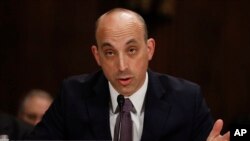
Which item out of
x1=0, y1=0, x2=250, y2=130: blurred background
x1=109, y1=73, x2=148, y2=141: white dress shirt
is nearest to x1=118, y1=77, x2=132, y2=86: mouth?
x1=109, y1=73, x2=148, y2=141: white dress shirt

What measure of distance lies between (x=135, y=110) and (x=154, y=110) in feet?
0.27

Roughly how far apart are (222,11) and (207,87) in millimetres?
628

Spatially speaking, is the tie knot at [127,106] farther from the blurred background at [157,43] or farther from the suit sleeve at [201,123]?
the blurred background at [157,43]

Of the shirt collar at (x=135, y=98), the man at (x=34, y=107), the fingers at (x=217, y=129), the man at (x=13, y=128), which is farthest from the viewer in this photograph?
the man at (x=34, y=107)

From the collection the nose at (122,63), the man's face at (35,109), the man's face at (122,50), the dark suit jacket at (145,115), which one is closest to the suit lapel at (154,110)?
the dark suit jacket at (145,115)

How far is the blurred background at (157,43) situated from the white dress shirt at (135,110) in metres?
2.50

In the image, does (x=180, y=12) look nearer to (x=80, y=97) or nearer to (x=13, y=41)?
(x=13, y=41)

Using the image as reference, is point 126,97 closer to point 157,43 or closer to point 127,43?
point 127,43

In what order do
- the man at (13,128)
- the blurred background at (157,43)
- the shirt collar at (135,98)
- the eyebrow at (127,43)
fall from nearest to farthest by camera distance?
→ the eyebrow at (127,43), the shirt collar at (135,98), the man at (13,128), the blurred background at (157,43)

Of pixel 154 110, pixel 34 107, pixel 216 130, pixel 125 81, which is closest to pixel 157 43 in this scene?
pixel 34 107

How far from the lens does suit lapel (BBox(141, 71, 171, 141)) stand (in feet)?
8.18

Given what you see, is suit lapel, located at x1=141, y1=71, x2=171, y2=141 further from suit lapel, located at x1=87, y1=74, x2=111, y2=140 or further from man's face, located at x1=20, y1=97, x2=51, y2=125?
man's face, located at x1=20, y1=97, x2=51, y2=125

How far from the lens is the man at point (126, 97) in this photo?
2436 millimetres

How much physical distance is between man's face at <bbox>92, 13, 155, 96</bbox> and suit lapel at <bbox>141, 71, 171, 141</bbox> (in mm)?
119
